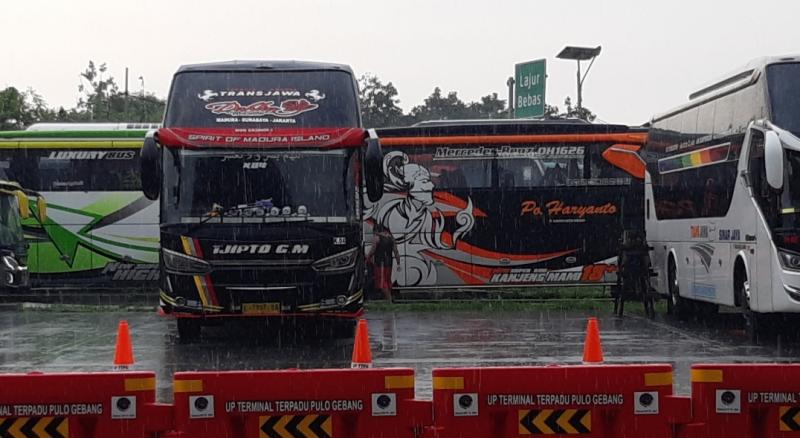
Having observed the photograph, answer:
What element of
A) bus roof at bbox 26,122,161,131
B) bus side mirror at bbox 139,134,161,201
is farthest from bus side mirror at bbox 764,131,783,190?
bus roof at bbox 26,122,161,131

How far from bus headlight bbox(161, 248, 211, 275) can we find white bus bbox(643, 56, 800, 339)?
23.8 ft

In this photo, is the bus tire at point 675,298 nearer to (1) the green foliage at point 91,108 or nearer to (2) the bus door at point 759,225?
(2) the bus door at point 759,225

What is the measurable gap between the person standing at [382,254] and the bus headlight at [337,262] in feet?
27.2

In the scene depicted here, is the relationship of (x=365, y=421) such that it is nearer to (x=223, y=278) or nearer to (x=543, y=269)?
(x=223, y=278)

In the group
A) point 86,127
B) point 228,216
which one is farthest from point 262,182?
point 86,127

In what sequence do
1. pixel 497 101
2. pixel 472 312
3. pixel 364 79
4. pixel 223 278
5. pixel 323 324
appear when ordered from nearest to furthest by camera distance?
pixel 223 278, pixel 323 324, pixel 472 312, pixel 364 79, pixel 497 101

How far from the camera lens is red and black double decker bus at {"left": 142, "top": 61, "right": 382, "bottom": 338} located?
16438mm

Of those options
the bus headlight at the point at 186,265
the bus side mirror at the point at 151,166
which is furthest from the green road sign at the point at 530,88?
the bus headlight at the point at 186,265

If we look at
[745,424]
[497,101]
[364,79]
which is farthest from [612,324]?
[497,101]

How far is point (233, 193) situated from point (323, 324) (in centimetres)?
342

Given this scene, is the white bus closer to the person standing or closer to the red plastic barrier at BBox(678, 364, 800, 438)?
the person standing

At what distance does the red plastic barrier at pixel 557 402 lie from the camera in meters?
7.86

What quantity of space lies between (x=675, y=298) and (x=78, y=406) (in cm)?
1541

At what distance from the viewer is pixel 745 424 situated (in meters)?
7.94
